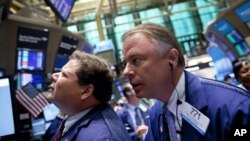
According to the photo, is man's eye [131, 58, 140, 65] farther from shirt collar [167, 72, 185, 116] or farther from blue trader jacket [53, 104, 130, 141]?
blue trader jacket [53, 104, 130, 141]

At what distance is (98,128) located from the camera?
1.73m

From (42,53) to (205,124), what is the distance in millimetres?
5396

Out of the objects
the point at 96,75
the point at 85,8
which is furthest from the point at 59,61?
the point at 85,8

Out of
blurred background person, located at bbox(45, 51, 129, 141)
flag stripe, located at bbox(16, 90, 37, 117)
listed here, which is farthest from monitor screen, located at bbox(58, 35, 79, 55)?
blurred background person, located at bbox(45, 51, 129, 141)

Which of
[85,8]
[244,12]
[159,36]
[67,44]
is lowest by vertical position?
[159,36]

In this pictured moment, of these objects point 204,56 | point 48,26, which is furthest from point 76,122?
point 204,56

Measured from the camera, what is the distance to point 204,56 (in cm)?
1441

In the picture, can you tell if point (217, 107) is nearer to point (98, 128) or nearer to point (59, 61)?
point (98, 128)

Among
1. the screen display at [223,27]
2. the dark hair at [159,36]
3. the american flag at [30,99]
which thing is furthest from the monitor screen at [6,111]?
the screen display at [223,27]

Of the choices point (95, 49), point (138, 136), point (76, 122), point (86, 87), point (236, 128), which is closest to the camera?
point (236, 128)

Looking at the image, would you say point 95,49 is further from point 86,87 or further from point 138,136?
point 86,87

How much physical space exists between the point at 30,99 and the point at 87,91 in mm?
1793

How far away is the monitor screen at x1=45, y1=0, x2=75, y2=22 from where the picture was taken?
4.54 metres

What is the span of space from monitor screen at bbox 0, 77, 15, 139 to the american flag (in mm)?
840
